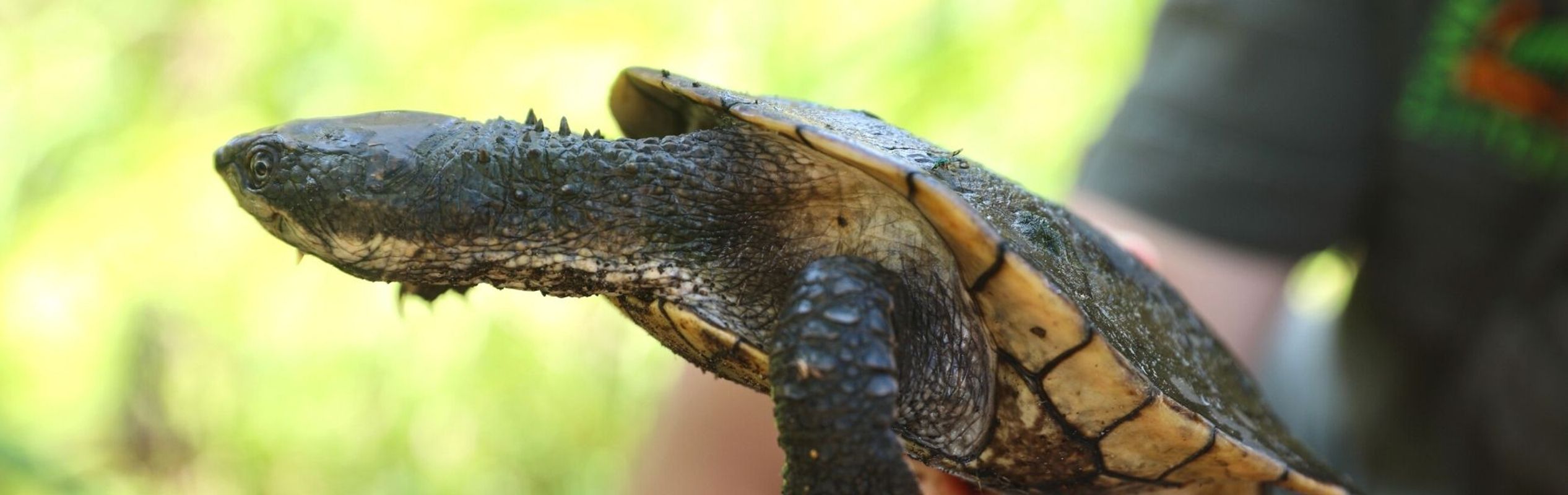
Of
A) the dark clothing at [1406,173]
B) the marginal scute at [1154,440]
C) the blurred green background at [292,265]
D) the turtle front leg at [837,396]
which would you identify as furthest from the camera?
the blurred green background at [292,265]

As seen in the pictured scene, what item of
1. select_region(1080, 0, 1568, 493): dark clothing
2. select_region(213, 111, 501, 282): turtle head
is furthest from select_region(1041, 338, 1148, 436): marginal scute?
select_region(1080, 0, 1568, 493): dark clothing

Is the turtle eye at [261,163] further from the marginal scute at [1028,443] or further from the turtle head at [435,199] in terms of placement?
the marginal scute at [1028,443]

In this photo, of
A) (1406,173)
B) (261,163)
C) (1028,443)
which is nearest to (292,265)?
(261,163)

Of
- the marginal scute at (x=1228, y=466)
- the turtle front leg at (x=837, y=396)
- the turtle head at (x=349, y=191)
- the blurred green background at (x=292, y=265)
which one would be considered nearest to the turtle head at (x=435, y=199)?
the turtle head at (x=349, y=191)

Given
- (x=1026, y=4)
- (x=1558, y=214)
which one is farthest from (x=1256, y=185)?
(x=1026, y=4)

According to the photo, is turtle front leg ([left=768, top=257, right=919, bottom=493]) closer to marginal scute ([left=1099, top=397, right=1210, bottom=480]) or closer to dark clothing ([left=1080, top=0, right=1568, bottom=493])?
marginal scute ([left=1099, top=397, right=1210, bottom=480])

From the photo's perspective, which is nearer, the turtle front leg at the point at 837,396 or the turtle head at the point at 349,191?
the turtle front leg at the point at 837,396

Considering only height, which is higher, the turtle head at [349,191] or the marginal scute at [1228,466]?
the turtle head at [349,191]

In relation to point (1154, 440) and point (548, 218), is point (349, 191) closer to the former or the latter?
point (548, 218)
